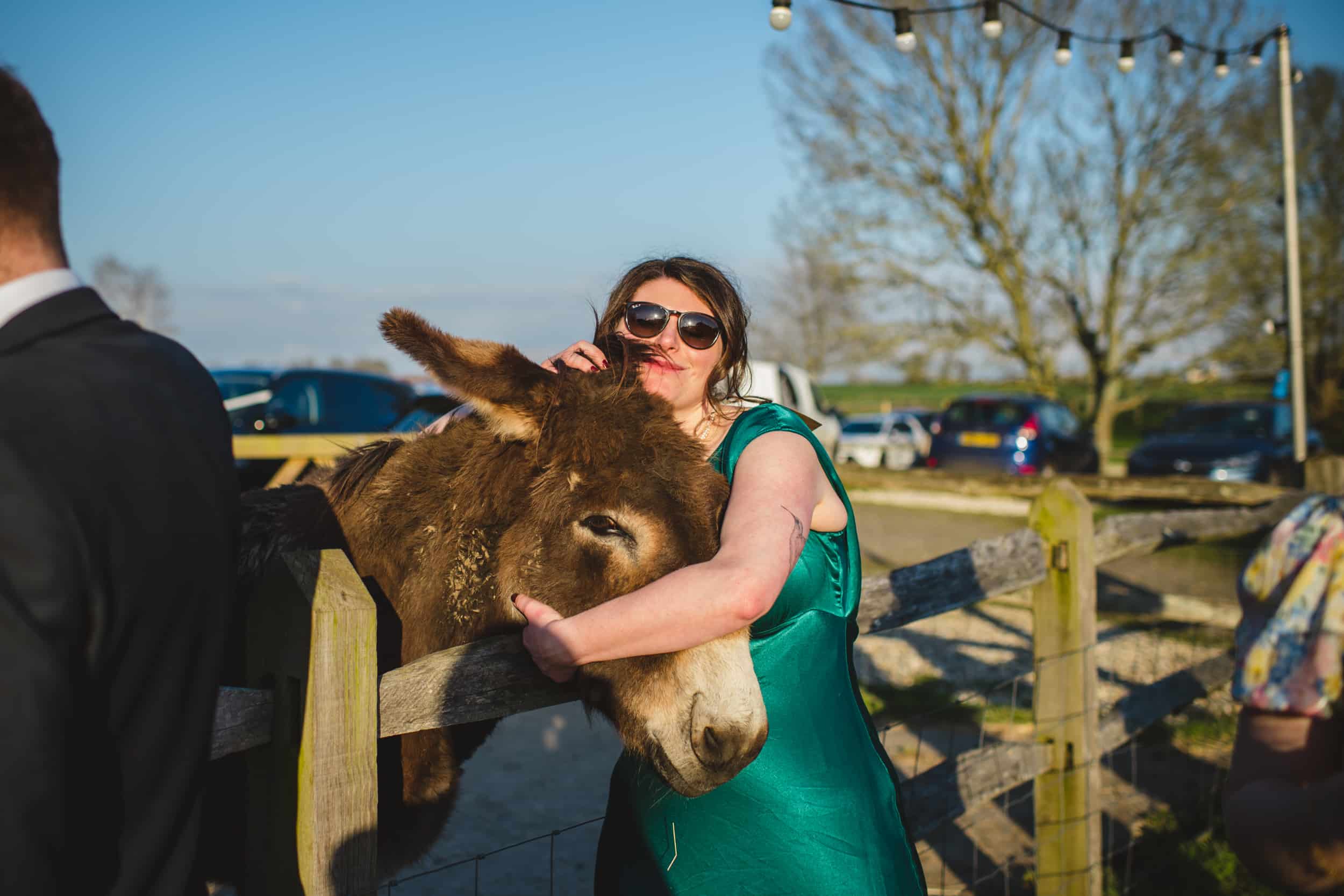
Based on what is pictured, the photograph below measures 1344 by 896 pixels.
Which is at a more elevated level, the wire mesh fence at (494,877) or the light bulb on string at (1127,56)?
the light bulb on string at (1127,56)

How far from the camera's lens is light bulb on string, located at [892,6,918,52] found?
7.52 meters

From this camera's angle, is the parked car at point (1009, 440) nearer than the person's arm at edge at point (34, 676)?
No

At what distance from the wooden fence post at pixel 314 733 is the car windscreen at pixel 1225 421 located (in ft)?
69.4

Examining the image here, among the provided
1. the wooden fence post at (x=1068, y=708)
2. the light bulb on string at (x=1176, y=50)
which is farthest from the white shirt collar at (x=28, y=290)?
the light bulb on string at (x=1176, y=50)

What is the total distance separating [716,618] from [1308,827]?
1371 mm

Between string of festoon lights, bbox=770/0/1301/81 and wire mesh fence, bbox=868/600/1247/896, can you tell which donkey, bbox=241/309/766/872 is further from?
string of festoon lights, bbox=770/0/1301/81

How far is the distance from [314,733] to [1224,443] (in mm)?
20490

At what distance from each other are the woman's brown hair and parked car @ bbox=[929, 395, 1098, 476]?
1759 centimetres

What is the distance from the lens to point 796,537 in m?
1.77

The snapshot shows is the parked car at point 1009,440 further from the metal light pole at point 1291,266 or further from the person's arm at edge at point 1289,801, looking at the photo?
the person's arm at edge at point 1289,801

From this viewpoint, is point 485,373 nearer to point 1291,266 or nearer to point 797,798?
point 797,798

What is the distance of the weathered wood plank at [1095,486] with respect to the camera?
871 cm

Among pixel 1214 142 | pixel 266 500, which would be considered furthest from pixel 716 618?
pixel 1214 142

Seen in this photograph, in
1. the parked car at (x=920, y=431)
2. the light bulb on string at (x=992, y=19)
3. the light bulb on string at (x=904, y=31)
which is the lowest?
the parked car at (x=920, y=431)
